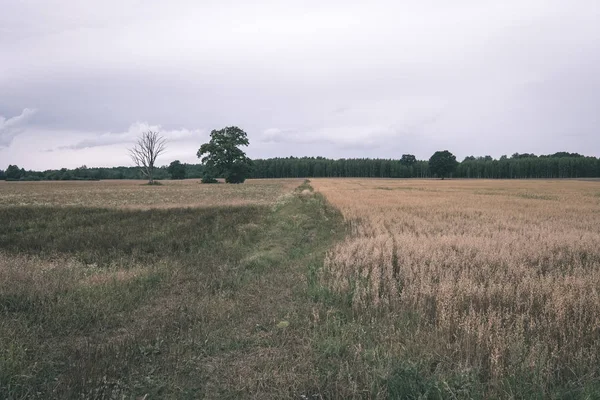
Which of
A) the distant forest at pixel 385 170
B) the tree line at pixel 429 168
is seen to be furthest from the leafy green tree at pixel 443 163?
the distant forest at pixel 385 170

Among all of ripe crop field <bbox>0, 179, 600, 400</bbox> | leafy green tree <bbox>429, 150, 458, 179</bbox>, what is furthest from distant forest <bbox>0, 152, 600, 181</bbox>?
ripe crop field <bbox>0, 179, 600, 400</bbox>

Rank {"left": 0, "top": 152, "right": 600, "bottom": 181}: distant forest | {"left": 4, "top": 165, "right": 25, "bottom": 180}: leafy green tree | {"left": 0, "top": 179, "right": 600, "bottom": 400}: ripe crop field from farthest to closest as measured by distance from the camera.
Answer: {"left": 0, "top": 152, "right": 600, "bottom": 181}: distant forest < {"left": 4, "top": 165, "right": 25, "bottom": 180}: leafy green tree < {"left": 0, "top": 179, "right": 600, "bottom": 400}: ripe crop field

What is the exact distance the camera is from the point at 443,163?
123m

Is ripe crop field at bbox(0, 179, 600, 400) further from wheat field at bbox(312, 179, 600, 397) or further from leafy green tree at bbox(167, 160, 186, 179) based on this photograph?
leafy green tree at bbox(167, 160, 186, 179)

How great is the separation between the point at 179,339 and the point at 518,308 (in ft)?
19.1

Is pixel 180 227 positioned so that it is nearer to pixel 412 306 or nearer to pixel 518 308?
pixel 412 306

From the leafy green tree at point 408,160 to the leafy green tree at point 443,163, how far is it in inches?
1149

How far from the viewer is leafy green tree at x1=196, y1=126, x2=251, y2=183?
69.2m

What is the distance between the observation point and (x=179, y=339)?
5.23 meters

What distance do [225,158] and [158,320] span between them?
65.8 m

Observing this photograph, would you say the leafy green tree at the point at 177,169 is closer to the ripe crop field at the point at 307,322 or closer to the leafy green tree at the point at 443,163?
the leafy green tree at the point at 443,163

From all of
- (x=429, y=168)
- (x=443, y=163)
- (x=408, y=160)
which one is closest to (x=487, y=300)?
(x=443, y=163)

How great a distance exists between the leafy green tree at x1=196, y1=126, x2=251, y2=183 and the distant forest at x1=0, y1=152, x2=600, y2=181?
97.0ft

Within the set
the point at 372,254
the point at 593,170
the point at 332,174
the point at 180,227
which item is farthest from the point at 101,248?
the point at 593,170
